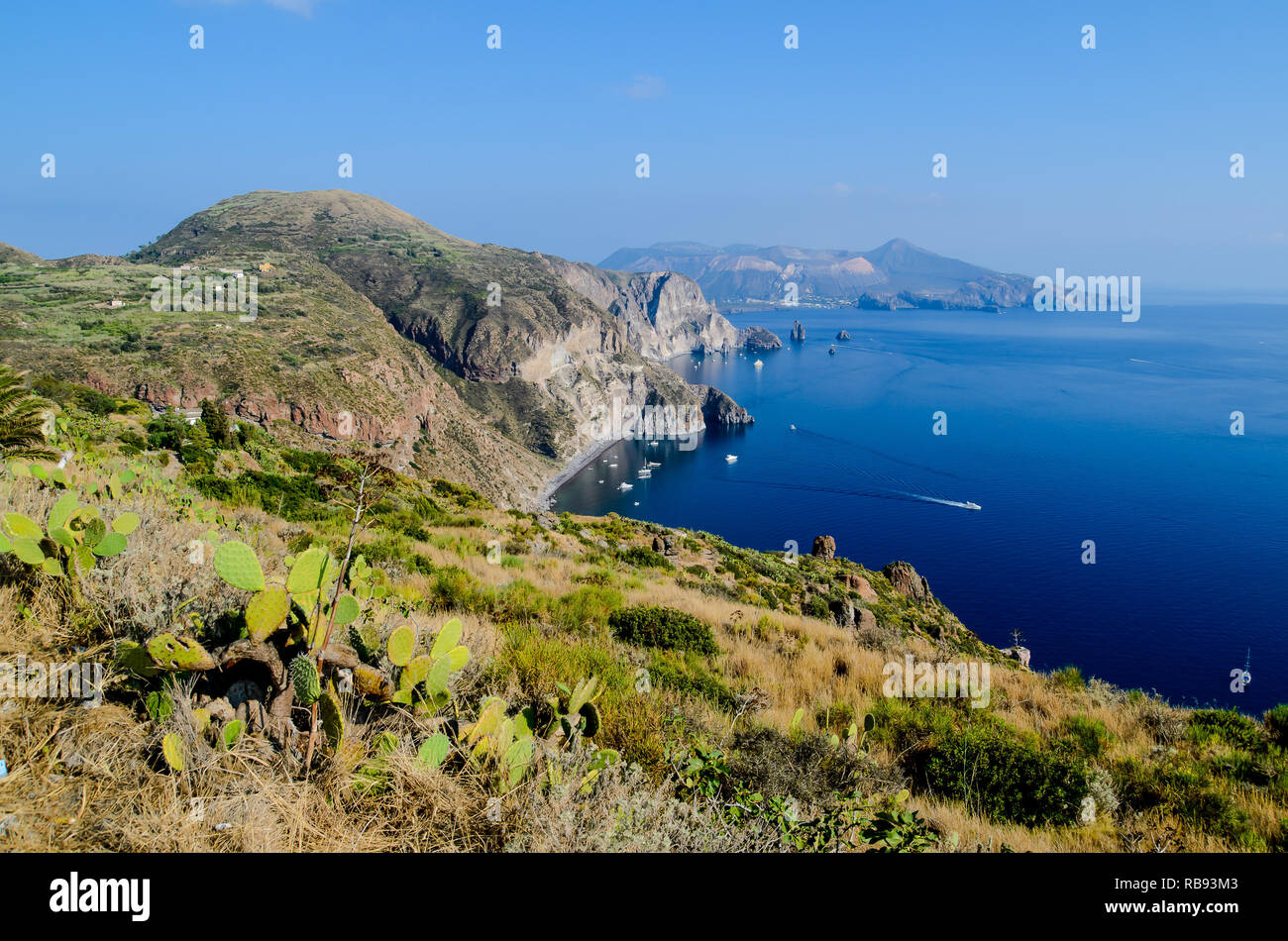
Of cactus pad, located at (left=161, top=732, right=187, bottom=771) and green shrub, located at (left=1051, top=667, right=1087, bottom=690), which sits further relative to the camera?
green shrub, located at (left=1051, top=667, right=1087, bottom=690)

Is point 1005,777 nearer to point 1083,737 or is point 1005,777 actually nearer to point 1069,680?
point 1083,737

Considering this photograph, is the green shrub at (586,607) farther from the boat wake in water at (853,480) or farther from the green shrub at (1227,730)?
the boat wake in water at (853,480)

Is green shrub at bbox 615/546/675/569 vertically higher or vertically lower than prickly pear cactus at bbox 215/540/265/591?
lower

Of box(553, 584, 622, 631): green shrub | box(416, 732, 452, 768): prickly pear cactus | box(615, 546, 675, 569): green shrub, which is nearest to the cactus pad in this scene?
box(416, 732, 452, 768): prickly pear cactus

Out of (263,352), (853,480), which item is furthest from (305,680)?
(853,480)

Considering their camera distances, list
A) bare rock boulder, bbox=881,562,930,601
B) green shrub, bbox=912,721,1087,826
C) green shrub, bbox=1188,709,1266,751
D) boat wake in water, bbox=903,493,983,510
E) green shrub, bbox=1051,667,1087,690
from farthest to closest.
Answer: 1. boat wake in water, bbox=903,493,983,510
2. bare rock boulder, bbox=881,562,930,601
3. green shrub, bbox=1051,667,1087,690
4. green shrub, bbox=1188,709,1266,751
5. green shrub, bbox=912,721,1087,826

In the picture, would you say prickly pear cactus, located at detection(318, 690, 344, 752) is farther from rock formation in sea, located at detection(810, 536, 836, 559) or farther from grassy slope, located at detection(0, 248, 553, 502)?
grassy slope, located at detection(0, 248, 553, 502)
